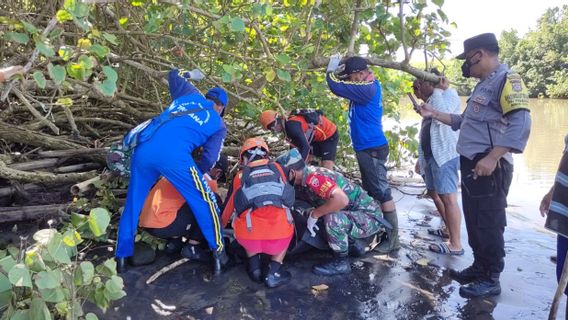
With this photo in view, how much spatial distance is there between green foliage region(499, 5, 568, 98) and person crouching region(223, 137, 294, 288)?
2885 cm

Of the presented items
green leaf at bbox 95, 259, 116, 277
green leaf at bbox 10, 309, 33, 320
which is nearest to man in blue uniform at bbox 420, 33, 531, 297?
green leaf at bbox 95, 259, 116, 277

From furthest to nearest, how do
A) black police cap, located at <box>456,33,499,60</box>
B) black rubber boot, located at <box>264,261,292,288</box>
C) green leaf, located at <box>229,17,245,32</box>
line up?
1. black rubber boot, located at <box>264,261,292,288</box>
2. black police cap, located at <box>456,33,499,60</box>
3. green leaf, located at <box>229,17,245,32</box>

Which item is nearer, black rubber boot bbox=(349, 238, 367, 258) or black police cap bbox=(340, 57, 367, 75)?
black rubber boot bbox=(349, 238, 367, 258)

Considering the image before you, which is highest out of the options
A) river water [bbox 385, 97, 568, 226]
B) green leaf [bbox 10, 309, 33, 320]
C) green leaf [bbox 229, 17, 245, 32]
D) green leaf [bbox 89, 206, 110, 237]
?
green leaf [bbox 229, 17, 245, 32]

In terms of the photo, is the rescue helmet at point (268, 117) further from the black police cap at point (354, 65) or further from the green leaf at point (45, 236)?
the green leaf at point (45, 236)

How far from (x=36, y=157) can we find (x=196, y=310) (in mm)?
2547

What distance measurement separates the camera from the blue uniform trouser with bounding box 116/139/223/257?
3.45 meters

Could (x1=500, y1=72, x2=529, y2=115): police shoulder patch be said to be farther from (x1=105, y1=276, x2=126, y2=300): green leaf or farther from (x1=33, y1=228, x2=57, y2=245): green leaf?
(x1=33, y1=228, x2=57, y2=245): green leaf

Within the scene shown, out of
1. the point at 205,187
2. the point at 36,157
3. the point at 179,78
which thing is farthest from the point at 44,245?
the point at 36,157

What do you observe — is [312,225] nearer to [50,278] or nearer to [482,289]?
[482,289]

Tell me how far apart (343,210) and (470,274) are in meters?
1.09

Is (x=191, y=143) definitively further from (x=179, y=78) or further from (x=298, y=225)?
(x=298, y=225)

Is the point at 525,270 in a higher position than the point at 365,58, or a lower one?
lower

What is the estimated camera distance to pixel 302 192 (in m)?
4.15
